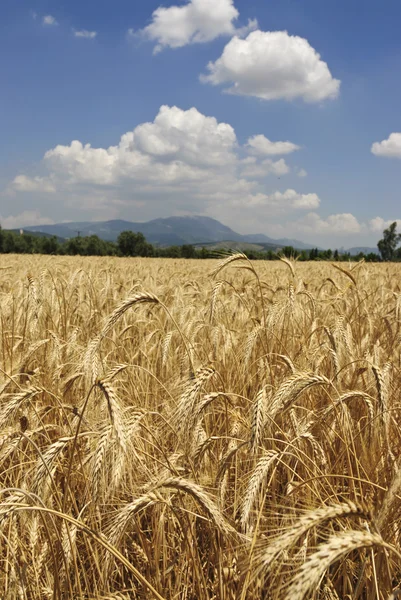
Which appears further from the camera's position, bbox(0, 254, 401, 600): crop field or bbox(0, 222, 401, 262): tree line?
bbox(0, 222, 401, 262): tree line

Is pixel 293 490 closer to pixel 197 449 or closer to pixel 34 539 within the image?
pixel 197 449

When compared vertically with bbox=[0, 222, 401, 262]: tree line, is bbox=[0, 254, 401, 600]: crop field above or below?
below

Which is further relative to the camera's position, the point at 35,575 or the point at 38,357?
the point at 38,357

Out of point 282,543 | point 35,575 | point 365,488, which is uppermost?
point 282,543

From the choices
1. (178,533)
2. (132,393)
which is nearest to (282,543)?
(178,533)

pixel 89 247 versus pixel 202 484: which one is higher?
pixel 89 247

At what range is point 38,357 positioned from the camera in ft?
12.3

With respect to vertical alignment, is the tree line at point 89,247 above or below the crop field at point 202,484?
above

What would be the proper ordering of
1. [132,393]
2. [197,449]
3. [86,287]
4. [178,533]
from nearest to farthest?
[197,449] → [178,533] → [132,393] → [86,287]

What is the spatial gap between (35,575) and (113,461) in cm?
69

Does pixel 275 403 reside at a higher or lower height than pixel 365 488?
higher

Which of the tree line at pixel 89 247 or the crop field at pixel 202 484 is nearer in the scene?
the crop field at pixel 202 484

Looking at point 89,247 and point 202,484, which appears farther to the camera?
point 89,247

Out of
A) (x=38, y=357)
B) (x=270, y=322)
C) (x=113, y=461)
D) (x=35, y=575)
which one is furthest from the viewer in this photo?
(x=38, y=357)
